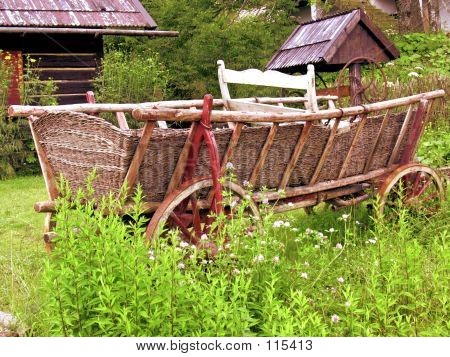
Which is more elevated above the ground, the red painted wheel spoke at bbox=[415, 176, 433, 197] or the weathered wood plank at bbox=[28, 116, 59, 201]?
the weathered wood plank at bbox=[28, 116, 59, 201]

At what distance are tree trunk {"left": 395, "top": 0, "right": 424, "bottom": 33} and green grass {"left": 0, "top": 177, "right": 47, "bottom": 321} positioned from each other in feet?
36.7

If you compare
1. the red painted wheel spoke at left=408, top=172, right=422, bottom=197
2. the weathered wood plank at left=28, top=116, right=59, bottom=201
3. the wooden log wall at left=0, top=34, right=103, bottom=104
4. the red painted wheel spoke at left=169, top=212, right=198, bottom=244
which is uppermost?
the wooden log wall at left=0, top=34, right=103, bottom=104

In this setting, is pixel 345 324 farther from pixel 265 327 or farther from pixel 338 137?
pixel 338 137

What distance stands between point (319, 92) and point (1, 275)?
5944 mm

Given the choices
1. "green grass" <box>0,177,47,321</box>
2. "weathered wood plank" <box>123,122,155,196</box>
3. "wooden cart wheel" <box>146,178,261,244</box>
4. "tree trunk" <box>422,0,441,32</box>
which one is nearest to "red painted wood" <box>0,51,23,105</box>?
"green grass" <box>0,177,47,321</box>

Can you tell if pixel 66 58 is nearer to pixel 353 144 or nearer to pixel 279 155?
pixel 353 144

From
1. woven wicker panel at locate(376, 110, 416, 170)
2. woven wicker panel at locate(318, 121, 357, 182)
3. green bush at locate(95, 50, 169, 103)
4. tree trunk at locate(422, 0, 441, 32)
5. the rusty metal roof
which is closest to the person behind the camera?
woven wicker panel at locate(318, 121, 357, 182)

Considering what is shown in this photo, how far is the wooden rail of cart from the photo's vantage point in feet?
12.3

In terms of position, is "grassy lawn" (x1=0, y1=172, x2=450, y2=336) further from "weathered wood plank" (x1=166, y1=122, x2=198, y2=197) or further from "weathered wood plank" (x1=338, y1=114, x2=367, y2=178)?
"weathered wood plank" (x1=338, y1=114, x2=367, y2=178)

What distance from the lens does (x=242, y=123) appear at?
4086 millimetres

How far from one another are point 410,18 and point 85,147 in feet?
51.4

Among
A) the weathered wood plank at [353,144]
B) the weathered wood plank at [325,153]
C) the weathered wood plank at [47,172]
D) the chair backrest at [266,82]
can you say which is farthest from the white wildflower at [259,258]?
the weathered wood plank at [353,144]

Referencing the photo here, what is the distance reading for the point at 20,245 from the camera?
4.80 metres

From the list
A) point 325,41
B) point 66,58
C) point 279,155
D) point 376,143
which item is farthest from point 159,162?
point 66,58
